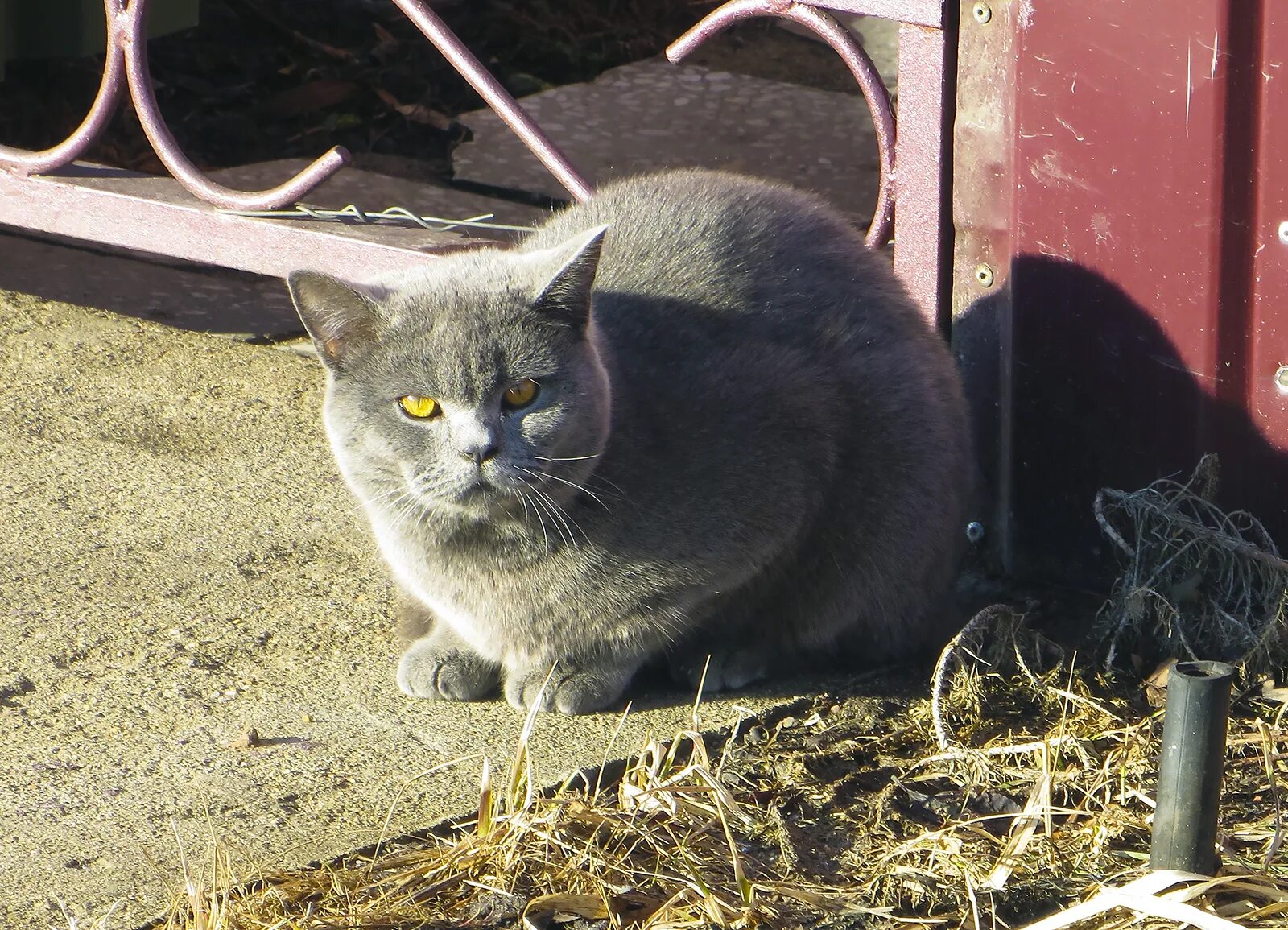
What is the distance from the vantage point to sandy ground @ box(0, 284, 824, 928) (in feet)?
7.06

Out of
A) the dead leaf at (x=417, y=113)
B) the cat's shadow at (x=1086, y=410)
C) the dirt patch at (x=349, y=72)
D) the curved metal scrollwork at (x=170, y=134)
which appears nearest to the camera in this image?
the cat's shadow at (x=1086, y=410)

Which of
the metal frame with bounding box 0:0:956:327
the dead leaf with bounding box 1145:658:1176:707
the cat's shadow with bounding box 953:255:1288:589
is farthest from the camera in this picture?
the metal frame with bounding box 0:0:956:327

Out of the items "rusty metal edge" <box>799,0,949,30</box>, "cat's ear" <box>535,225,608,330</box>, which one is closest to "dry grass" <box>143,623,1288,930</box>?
"cat's ear" <box>535,225,608,330</box>

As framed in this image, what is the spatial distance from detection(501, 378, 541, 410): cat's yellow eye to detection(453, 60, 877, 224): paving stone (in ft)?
7.76

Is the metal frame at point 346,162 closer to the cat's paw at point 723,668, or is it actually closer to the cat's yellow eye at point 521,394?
the cat's paw at point 723,668

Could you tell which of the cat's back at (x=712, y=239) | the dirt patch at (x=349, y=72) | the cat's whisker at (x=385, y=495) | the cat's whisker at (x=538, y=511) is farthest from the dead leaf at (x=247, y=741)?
the dirt patch at (x=349, y=72)

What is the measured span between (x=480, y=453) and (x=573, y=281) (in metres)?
0.29

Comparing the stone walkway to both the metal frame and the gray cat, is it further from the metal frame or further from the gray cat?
the metal frame

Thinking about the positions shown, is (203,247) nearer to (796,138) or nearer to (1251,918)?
(796,138)

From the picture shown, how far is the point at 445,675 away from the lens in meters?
2.51

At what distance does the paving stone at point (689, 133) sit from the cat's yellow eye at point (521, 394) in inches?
93.1

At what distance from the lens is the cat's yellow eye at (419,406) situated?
7.51 feet

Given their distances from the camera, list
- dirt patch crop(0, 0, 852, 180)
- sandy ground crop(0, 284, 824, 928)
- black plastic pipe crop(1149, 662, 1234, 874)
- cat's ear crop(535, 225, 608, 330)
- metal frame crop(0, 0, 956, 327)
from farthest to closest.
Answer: dirt patch crop(0, 0, 852, 180) < metal frame crop(0, 0, 956, 327) < cat's ear crop(535, 225, 608, 330) < sandy ground crop(0, 284, 824, 928) < black plastic pipe crop(1149, 662, 1234, 874)

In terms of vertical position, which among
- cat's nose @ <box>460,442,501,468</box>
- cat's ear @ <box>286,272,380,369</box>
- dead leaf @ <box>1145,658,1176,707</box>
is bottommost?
dead leaf @ <box>1145,658,1176,707</box>
